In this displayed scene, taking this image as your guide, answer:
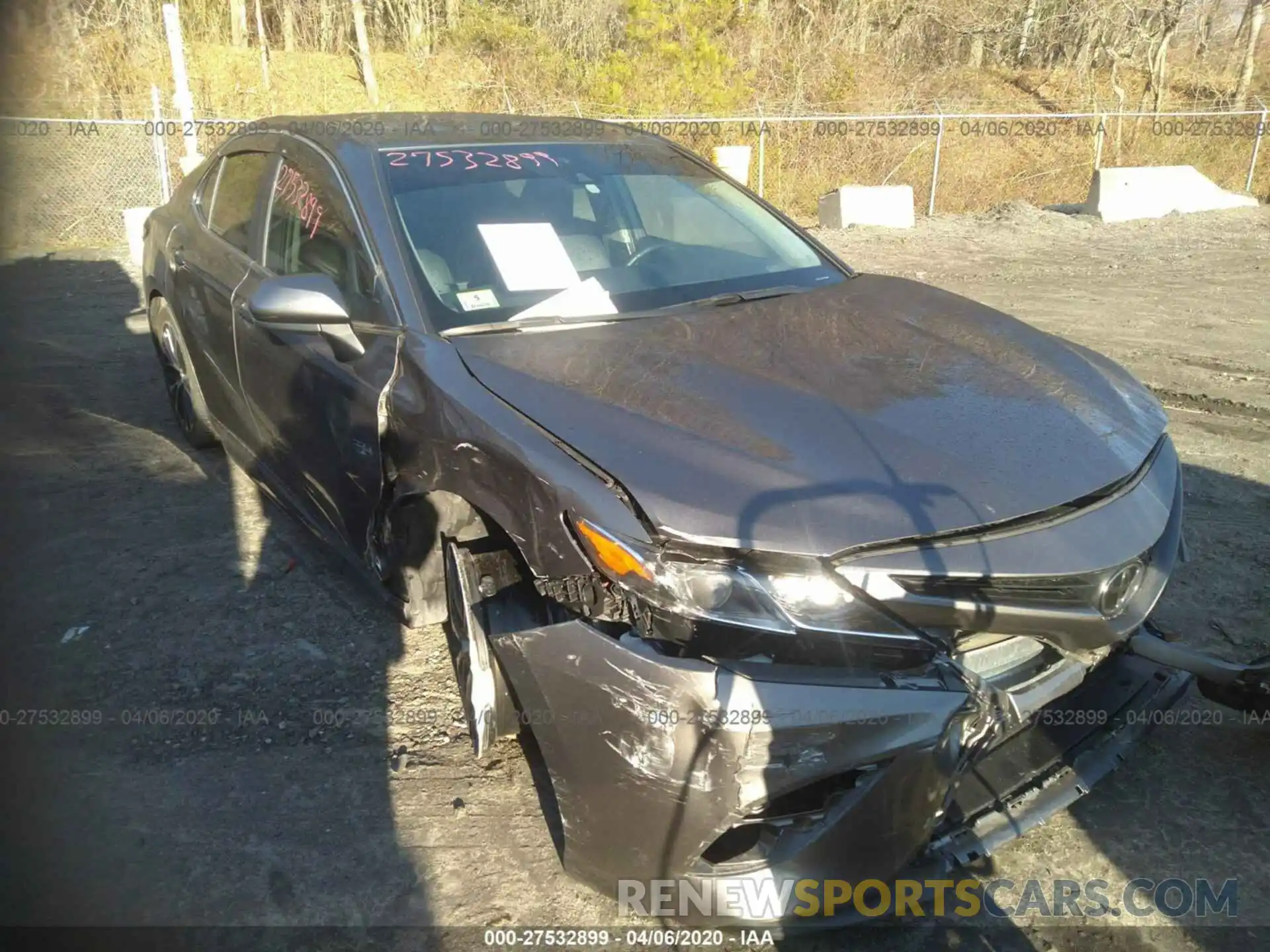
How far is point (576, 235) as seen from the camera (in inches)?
131

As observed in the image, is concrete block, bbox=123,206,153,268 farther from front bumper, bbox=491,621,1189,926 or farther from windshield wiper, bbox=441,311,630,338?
front bumper, bbox=491,621,1189,926

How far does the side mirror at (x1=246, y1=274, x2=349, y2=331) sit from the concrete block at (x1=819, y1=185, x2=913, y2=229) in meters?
12.1

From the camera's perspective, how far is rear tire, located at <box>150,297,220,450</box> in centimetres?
466

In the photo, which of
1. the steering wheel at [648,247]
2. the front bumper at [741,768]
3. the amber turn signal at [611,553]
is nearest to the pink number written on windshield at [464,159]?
the steering wheel at [648,247]

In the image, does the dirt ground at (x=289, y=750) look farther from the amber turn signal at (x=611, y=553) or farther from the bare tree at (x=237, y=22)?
the bare tree at (x=237, y=22)

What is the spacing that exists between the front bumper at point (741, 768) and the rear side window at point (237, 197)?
2.73 meters

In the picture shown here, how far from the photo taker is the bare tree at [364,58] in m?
23.0

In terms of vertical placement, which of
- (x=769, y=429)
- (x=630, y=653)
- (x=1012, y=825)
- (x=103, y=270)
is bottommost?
(x=103, y=270)

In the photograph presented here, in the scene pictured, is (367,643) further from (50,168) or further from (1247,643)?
(50,168)

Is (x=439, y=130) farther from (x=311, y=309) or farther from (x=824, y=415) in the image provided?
(x=824, y=415)

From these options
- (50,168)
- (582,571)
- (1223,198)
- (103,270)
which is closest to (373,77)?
(50,168)

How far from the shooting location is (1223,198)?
1500 cm

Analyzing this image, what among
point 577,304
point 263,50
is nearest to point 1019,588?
point 577,304

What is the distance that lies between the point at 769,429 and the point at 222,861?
1.80m
